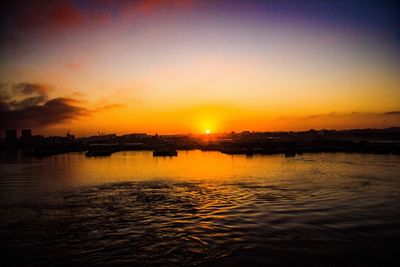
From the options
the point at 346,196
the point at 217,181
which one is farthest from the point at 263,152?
the point at 346,196

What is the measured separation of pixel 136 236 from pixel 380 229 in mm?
12024

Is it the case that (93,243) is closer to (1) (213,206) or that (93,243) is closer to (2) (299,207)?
(1) (213,206)

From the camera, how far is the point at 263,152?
258ft

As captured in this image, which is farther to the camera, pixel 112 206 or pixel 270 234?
pixel 112 206

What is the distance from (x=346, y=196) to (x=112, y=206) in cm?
1742

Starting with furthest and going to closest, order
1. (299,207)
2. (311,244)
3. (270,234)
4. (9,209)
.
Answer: (9,209) < (299,207) < (270,234) < (311,244)

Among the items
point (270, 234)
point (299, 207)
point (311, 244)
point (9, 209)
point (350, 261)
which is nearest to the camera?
point (350, 261)

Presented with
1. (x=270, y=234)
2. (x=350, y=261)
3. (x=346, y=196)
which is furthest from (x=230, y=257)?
(x=346, y=196)

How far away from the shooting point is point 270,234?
14320mm

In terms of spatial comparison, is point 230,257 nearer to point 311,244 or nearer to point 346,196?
point 311,244

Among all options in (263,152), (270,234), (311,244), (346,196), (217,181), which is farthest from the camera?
(263,152)

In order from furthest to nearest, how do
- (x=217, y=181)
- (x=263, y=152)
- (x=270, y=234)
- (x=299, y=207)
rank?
(x=263, y=152)
(x=217, y=181)
(x=299, y=207)
(x=270, y=234)

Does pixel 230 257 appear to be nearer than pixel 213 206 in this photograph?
Yes

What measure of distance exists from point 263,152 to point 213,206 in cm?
6004
